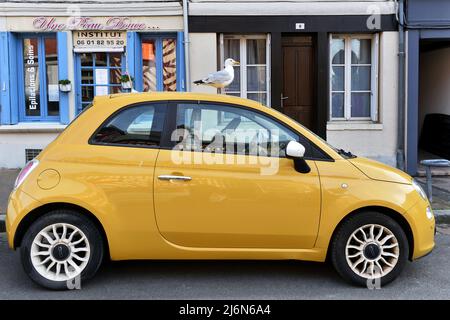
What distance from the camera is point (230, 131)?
14.7 ft

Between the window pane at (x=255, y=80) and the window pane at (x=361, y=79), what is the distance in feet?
6.09

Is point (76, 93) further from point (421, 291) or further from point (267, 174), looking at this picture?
point (421, 291)

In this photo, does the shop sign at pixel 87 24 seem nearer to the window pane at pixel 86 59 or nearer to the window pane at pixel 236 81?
the window pane at pixel 86 59

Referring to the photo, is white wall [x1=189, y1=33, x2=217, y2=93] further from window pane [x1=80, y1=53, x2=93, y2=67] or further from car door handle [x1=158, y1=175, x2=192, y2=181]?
car door handle [x1=158, y1=175, x2=192, y2=181]

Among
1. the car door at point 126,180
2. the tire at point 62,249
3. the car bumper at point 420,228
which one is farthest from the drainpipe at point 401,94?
the tire at point 62,249

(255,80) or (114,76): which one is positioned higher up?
(114,76)

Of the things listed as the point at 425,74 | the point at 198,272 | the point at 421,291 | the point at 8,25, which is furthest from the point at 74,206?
the point at 425,74

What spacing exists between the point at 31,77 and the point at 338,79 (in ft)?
20.2

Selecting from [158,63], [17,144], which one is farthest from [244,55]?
[17,144]

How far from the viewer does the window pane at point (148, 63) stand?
33.2ft

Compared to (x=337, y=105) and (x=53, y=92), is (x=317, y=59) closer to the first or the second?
(x=337, y=105)

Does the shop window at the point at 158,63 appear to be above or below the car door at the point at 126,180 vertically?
above

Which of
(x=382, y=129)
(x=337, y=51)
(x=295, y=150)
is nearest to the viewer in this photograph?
(x=295, y=150)
